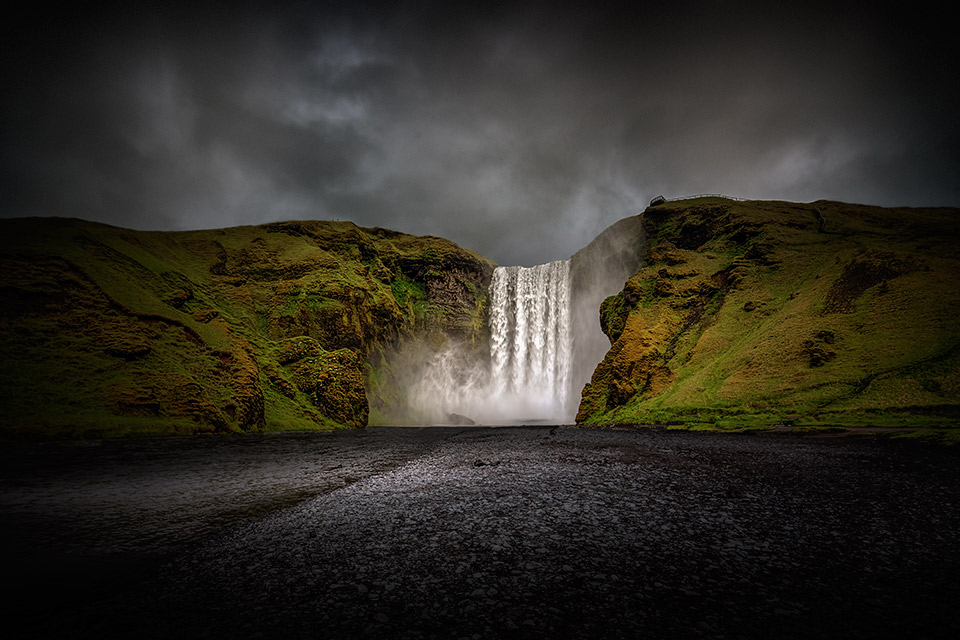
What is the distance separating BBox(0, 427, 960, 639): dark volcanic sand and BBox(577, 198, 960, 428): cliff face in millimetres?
13889

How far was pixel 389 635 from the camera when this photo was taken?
3129 millimetres

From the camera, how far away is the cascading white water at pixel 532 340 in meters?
62.4

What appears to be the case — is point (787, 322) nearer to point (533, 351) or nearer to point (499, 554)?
point (499, 554)

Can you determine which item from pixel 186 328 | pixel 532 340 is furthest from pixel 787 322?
pixel 186 328

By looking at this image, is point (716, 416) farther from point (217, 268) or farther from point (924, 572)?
point (217, 268)

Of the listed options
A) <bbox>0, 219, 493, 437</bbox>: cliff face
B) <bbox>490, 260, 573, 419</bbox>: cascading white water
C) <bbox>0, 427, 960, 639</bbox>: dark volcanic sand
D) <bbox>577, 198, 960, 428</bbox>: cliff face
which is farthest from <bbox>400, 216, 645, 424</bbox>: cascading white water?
<bbox>0, 427, 960, 639</bbox>: dark volcanic sand

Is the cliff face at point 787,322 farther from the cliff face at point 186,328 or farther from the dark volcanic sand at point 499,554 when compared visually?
the cliff face at point 186,328

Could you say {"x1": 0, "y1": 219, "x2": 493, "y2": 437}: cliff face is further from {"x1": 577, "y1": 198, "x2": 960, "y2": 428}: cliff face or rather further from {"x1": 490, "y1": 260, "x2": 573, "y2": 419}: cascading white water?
{"x1": 577, "y1": 198, "x2": 960, "y2": 428}: cliff face

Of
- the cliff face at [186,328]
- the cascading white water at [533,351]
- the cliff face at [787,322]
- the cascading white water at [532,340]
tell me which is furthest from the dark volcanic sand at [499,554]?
the cascading white water at [532,340]

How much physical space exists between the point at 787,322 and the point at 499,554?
3484 cm

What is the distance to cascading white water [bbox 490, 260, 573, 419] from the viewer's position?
205 ft

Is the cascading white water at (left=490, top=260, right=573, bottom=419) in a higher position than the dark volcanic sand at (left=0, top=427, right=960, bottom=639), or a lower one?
higher

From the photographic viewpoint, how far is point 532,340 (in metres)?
65.8

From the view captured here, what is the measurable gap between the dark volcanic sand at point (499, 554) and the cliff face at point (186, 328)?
52.5 ft
